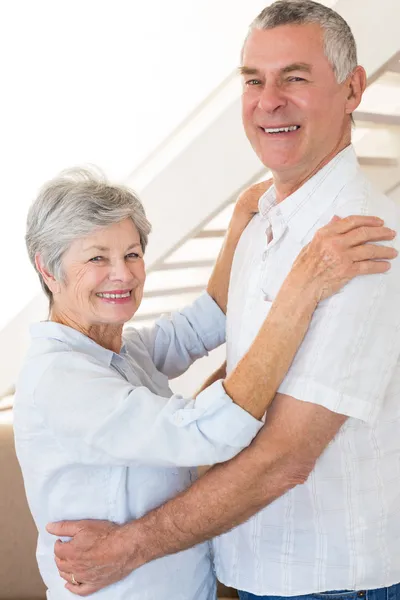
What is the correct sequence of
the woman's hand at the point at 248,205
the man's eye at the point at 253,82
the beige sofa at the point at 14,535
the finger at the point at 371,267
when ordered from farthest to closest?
the beige sofa at the point at 14,535 < the woman's hand at the point at 248,205 < the man's eye at the point at 253,82 < the finger at the point at 371,267

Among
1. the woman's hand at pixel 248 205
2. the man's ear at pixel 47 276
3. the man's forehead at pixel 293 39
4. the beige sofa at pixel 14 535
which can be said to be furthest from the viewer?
the beige sofa at pixel 14 535

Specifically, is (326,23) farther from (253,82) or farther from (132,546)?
(132,546)

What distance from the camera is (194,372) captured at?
5551 millimetres

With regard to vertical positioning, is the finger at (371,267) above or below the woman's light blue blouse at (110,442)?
above

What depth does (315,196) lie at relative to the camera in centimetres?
171

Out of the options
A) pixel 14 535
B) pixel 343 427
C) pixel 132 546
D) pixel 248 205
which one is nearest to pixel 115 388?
pixel 132 546

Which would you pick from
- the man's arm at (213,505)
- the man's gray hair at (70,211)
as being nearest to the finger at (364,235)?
the man's arm at (213,505)

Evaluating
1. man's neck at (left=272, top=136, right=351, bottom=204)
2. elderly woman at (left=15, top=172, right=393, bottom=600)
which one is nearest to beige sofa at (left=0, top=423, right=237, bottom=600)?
elderly woman at (left=15, top=172, right=393, bottom=600)

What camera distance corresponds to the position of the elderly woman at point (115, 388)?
155cm

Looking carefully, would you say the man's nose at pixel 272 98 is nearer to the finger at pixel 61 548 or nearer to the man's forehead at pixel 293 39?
the man's forehead at pixel 293 39

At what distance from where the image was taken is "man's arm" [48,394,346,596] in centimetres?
155

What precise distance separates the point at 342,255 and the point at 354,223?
7 cm

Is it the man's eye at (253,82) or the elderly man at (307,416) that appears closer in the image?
the elderly man at (307,416)

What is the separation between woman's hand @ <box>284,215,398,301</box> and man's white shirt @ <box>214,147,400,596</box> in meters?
0.03
